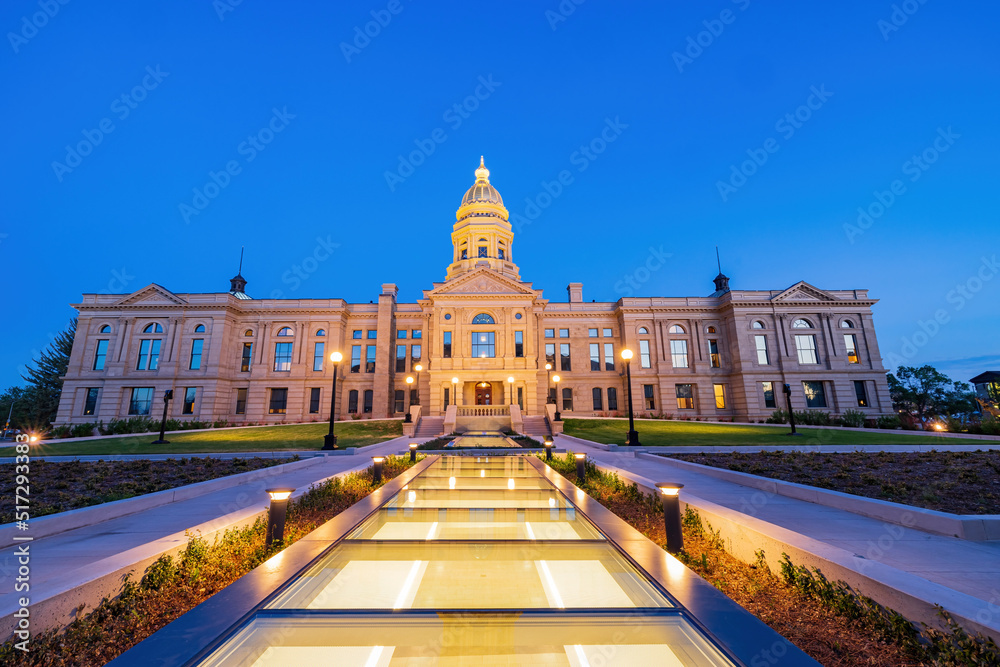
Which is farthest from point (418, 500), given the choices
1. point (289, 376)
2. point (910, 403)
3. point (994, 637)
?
point (910, 403)

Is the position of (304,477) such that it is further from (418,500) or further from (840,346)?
(840,346)

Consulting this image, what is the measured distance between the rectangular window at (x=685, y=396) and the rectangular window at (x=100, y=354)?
194 ft

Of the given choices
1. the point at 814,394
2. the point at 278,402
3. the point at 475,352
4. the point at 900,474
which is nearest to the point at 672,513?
the point at 900,474

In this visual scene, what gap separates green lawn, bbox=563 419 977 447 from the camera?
62.1 ft

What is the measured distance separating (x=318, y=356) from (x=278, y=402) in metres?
6.20

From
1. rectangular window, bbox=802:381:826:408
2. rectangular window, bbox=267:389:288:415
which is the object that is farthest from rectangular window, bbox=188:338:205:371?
rectangular window, bbox=802:381:826:408

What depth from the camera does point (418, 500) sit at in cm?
819

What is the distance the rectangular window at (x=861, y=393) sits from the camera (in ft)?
136

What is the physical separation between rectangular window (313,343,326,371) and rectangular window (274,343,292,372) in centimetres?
254

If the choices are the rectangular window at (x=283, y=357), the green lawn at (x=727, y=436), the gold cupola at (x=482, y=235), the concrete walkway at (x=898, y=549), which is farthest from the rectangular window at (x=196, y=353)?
the concrete walkway at (x=898, y=549)

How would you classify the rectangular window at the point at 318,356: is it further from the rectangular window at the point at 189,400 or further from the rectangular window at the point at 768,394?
the rectangular window at the point at 768,394

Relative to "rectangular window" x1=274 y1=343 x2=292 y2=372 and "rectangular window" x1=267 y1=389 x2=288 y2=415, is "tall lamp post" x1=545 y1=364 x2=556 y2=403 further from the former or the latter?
"rectangular window" x1=267 y1=389 x2=288 y2=415

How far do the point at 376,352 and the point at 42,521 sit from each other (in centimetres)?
3841

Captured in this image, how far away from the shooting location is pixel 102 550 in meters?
5.67
